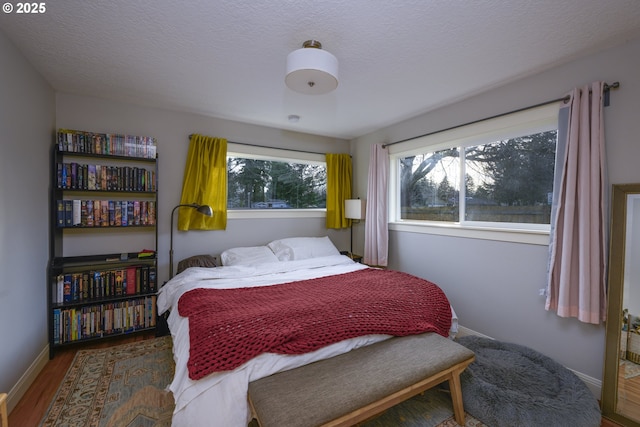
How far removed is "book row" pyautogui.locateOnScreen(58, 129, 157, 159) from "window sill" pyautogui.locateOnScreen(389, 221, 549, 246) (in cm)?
292

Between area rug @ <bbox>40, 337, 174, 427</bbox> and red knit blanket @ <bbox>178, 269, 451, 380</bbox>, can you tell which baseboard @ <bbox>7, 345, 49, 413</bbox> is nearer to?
area rug @ <bbox>40, 337, 174, 427</bbox>

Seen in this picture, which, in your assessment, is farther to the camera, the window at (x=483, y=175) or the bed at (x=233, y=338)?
the window at (x=483, y=175)

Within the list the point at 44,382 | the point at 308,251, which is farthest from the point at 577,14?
the point at 44,382

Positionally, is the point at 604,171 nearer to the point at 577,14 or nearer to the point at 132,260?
the point at 577,14

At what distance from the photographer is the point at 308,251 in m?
3.46

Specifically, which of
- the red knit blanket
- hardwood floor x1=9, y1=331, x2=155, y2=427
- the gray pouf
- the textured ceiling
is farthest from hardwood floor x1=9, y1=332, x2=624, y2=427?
the textured ceiling

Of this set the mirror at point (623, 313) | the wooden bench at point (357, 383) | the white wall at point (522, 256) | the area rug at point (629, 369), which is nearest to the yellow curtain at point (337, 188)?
the white wall at point (522, 256)

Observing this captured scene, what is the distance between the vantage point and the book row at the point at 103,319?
2440 millimetres

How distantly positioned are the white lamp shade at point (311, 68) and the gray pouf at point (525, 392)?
2188 mm

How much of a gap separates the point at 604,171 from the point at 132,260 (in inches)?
157

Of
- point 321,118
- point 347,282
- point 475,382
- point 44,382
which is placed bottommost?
point 44,382

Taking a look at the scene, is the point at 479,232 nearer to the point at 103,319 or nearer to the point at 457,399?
the point at 457,399

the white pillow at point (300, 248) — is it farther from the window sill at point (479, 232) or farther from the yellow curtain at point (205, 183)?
the window sill at point (479, 232)

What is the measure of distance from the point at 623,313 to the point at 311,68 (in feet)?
8.10
